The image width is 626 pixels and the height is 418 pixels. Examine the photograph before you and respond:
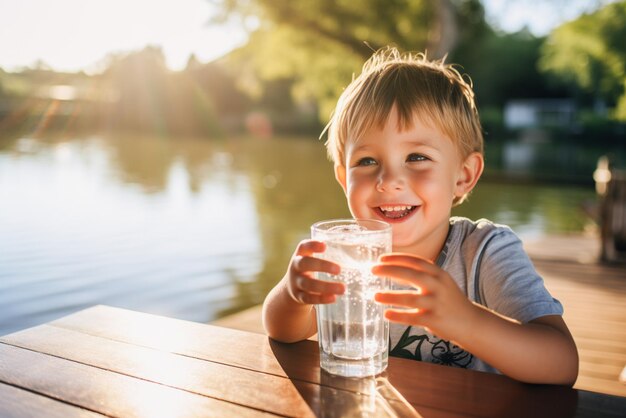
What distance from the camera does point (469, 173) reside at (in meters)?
1.57

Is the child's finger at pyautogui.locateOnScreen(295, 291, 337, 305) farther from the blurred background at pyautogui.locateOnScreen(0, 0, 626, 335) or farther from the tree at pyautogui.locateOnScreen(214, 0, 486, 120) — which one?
the tree at pyautogui.locateOnScreen(214, 0, 486, 120)

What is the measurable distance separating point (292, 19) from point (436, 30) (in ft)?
11.2

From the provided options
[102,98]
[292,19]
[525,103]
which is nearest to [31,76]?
[102,98]

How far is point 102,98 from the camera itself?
4222 centimetres

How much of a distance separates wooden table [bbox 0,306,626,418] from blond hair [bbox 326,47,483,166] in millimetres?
559

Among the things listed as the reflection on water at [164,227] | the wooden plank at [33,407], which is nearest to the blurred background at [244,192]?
the reflection on water at [164,227]

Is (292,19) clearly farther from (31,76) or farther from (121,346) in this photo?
(31,76)

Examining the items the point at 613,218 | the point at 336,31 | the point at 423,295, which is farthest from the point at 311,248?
the point at 336,31

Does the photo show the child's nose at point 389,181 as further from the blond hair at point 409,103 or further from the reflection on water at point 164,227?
the reflection on water at point 164,227

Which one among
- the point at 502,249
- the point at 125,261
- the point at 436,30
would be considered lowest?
the point at 125,261

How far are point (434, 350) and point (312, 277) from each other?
0.50 metres

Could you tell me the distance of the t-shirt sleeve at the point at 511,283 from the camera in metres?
1.17

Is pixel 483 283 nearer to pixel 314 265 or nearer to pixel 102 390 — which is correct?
pixel 314 265

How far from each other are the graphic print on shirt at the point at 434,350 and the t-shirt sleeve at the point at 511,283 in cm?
13
